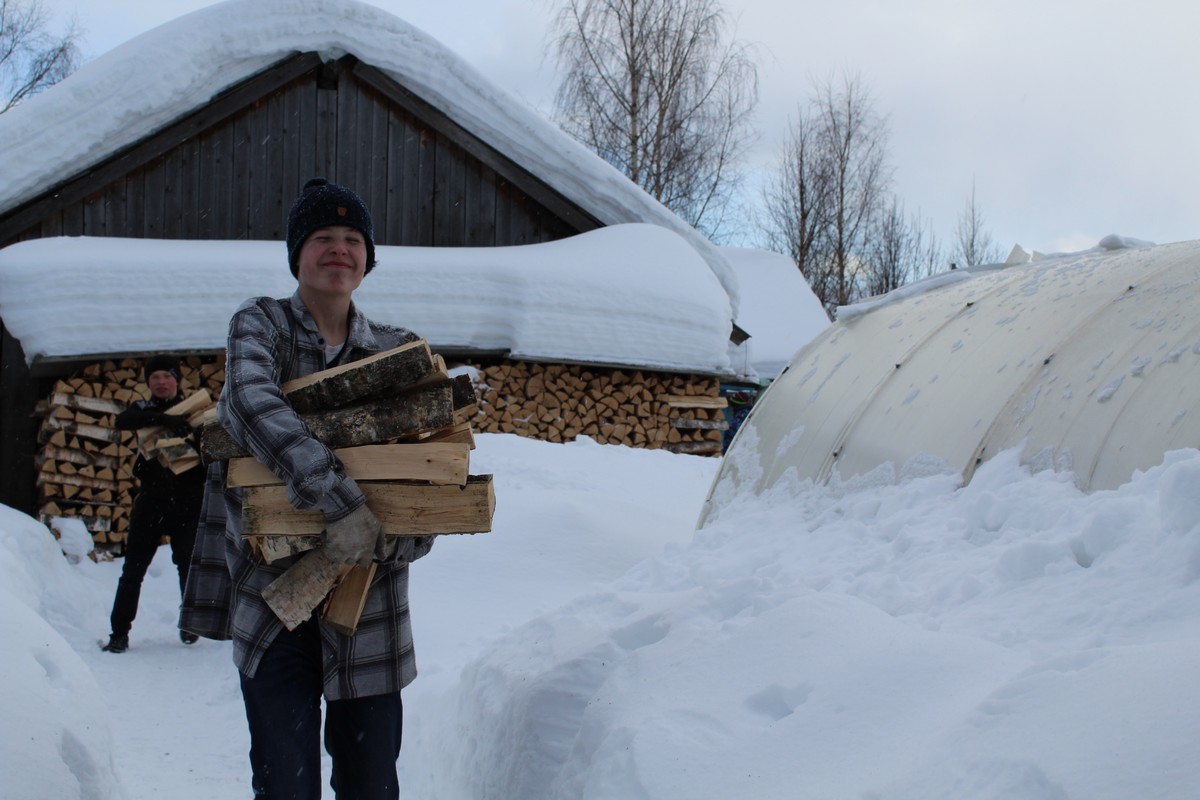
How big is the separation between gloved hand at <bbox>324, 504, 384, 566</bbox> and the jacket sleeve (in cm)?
2

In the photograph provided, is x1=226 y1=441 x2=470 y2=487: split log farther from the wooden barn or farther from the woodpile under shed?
the wooden barn

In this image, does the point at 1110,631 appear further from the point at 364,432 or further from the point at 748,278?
the point at 748,278

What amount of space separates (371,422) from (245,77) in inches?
304

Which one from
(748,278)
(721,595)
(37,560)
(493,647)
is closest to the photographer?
(721,595)

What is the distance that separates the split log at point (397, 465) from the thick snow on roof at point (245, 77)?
710 cm

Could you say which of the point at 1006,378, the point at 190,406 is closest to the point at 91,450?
the point at 190,406

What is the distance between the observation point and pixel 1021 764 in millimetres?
1703

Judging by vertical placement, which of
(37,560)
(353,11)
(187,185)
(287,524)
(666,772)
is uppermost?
(353,11)

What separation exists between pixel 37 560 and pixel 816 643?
5.70 meters

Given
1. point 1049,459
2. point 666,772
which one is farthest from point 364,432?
point 1049,459

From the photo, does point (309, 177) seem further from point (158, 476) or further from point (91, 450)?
point (158, 476)

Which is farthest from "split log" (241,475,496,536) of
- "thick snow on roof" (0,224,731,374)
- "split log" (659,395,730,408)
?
"split log" (659,395,730,408)

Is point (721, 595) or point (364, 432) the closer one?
point (364, 432)

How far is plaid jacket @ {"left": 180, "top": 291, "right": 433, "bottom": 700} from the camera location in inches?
87.4
